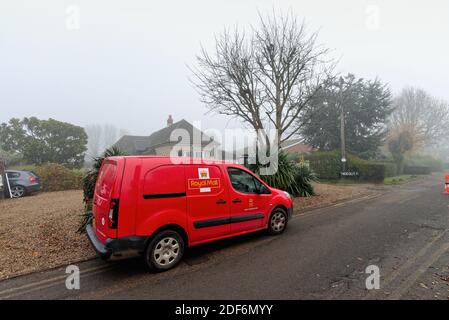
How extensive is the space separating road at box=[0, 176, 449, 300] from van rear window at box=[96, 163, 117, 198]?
4.10 feet

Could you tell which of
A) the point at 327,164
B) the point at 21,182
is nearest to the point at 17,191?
the point at 21,182

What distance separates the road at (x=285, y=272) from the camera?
304 centimetres

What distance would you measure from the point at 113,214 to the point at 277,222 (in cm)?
352

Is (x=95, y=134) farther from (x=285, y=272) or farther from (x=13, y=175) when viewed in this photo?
(x=285, y=272)

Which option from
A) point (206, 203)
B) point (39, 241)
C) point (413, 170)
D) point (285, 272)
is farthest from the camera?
point (413, 170)

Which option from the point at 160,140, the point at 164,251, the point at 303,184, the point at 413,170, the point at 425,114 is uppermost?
the point at 425,114

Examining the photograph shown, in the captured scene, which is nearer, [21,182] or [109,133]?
[21,182]

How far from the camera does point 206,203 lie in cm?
417

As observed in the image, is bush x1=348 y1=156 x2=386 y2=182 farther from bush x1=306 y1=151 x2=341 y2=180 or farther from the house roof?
the house roof

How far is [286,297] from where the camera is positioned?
292cm

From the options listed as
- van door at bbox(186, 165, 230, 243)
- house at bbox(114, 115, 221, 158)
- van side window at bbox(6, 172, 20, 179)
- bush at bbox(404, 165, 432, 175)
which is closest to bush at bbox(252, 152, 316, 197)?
van door at bbox(186, 165, 230, 243)

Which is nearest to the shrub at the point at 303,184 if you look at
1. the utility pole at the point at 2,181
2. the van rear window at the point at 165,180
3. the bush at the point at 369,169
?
the van rear window at the point at 165,180

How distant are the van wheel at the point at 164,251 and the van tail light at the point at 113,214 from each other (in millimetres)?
608
